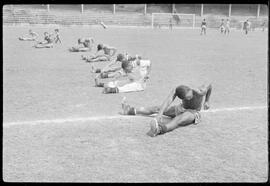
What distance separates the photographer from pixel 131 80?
9711mm

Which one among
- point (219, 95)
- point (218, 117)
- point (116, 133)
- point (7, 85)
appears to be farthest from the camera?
point (7, 85)

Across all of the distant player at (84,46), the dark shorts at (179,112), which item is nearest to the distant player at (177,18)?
the distant player at (84,46)

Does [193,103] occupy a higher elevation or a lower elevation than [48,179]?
higher

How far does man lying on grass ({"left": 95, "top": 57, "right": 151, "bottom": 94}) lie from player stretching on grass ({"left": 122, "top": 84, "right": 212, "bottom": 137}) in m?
2.40

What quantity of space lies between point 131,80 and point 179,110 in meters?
3.43

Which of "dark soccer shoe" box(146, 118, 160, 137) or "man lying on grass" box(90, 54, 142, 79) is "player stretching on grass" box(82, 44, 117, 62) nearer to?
"man lying on grass" box(90, 54, 142, 79)

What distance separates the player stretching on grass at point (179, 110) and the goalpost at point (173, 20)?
3615 centimetres

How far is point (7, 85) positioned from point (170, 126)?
6104 millimetres

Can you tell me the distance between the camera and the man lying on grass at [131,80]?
9250mm

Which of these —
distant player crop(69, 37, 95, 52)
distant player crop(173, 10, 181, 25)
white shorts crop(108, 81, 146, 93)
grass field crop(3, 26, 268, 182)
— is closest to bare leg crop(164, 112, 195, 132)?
grass field crop(3, 26, 268, 182)

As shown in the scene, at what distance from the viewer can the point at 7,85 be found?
10.3m

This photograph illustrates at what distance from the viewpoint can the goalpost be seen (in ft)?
140

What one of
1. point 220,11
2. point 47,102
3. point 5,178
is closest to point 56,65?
point 47,102

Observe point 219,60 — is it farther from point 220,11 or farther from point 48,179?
point 220,11
